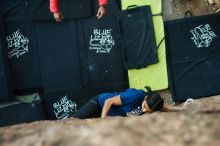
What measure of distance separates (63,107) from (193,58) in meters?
2.00

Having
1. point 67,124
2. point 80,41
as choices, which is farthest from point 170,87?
point 67,124

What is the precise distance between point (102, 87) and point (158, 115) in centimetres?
→ 562

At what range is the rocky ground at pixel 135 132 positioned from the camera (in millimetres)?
838

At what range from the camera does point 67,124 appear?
1.00 meters

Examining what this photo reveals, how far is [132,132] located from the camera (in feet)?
2.84

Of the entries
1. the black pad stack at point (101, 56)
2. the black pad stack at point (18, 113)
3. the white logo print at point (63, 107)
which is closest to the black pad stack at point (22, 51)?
the black pad stack at point (18, 113)

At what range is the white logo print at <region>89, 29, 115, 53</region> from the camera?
21.6 ft

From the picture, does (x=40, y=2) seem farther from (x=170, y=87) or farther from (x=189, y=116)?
(x=189, y=116)

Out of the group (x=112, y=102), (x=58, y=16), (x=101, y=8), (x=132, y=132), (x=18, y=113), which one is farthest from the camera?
(x=18, y=113)

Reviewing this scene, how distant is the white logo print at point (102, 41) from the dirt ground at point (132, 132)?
5603 mm

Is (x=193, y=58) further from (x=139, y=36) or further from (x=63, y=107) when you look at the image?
(x=63, y=107)

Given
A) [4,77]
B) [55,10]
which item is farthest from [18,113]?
[55,10]

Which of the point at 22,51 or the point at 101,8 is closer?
the point at 101,8

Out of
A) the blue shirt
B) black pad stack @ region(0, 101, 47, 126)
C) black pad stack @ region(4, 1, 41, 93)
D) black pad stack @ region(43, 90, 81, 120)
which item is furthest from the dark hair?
black pad stack @ region(4, 1, 41, 93)
